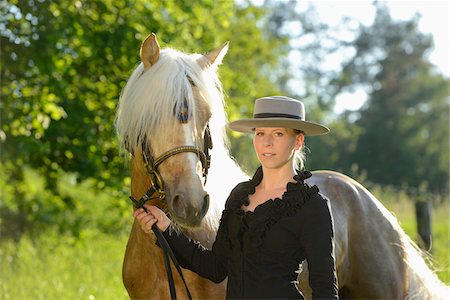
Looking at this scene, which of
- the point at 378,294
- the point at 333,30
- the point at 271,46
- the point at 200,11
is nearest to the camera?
the point at 378,294

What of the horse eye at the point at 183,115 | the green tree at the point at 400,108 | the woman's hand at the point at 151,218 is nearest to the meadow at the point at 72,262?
the woman's hand at the point at 151,218

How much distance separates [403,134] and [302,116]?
29721 millimetres

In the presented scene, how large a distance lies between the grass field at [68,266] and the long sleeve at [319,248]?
2505 mm

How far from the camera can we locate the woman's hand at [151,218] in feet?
11.0

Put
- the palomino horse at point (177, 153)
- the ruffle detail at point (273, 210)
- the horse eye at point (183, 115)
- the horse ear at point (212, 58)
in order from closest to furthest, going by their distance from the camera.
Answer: the ruffle detail at point (273, 210) → the palomino horse at point (177, 153) → the horse eye at point (183, 115) → the horse ear at point (212, 58)

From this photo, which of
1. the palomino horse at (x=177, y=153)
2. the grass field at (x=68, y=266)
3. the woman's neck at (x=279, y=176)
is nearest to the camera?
the woman's neck at (x=279, y=176)

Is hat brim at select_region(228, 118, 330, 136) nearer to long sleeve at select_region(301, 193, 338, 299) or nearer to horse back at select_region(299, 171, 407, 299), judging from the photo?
long sleeve at select_region(301, 193, 338, 299)

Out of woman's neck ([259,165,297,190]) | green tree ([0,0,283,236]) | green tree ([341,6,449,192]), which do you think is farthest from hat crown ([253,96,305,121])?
green tree ([341,6,449,192])

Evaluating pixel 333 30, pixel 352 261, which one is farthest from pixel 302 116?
pixel 333 30

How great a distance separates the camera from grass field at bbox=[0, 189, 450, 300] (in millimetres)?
6672

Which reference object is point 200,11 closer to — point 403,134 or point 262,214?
point 262,214

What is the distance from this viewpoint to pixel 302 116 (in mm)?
2979

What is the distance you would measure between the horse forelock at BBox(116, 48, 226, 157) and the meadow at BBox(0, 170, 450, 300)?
2457 millimetres

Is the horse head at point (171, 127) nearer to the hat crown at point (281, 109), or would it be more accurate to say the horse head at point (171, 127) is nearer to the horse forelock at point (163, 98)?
the horse forelock at point (163, 98)
